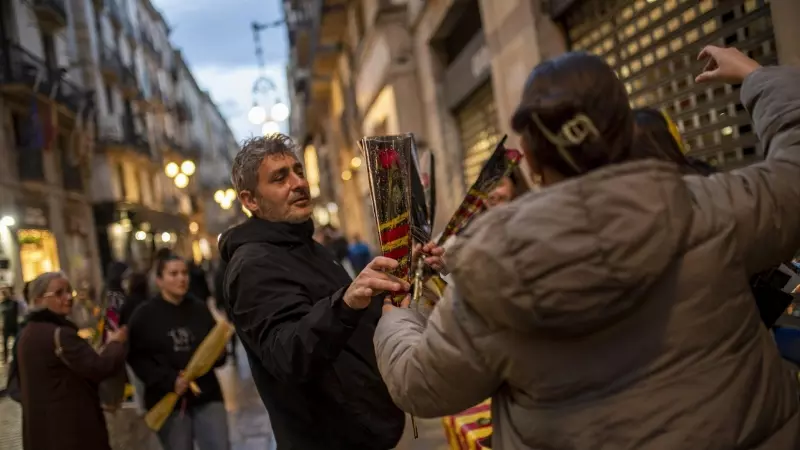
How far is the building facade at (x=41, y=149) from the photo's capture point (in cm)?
2044

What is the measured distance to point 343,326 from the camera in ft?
6.91

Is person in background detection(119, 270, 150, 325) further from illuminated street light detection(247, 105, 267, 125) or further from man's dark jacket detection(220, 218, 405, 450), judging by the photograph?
illuminated street light detection(247, 105, 267, 125)

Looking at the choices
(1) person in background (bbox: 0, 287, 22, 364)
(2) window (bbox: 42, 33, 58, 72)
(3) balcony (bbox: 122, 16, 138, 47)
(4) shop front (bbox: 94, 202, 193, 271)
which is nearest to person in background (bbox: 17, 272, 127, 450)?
(1) person in background (bbox: 0, 287, 22, 364)

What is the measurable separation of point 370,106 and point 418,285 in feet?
50.7

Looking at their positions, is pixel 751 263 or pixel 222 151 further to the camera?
pixel 222 151

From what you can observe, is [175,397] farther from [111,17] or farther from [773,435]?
[111,17]

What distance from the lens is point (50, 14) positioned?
23.9 m

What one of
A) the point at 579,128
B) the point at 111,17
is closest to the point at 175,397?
the point at 579,128

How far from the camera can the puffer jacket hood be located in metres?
1.32

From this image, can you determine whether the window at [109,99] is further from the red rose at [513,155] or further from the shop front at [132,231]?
the red rose at [513,155]

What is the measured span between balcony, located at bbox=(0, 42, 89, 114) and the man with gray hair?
843 inches

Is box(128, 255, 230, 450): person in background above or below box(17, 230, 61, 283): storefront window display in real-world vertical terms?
below

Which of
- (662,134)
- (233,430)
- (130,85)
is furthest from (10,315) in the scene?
(130,85)

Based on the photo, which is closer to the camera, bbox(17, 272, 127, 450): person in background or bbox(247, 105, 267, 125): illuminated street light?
bbox(17, 272, 127, 450): person in background
